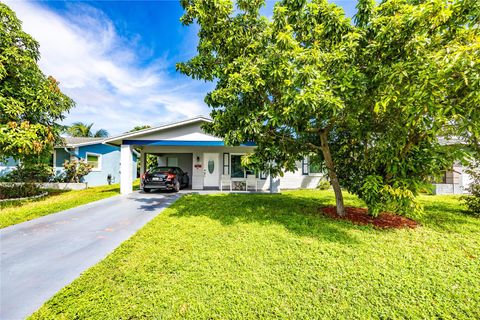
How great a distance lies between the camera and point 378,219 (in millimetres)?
6020

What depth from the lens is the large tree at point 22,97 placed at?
24.2ft

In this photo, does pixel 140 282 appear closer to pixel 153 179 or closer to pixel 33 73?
pixel 153 179

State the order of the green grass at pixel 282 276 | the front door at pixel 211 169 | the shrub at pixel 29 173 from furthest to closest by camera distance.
A: the front door at pixel 211 169, the shrub at pixel 29 173, the green grass at pixel 282 276

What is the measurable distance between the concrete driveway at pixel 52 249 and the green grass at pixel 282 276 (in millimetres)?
341

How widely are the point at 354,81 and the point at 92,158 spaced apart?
61.3 feet

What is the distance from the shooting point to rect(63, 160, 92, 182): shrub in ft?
44.3

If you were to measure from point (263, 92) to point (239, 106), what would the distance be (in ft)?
2.54

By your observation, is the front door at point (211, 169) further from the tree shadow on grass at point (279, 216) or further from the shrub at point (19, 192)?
the shrub at point (19, 192)

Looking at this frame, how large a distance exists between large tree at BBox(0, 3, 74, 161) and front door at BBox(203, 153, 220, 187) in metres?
7.75

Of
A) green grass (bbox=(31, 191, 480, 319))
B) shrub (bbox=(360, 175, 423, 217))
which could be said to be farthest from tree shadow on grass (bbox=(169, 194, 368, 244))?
shrub (bbox=(360, 175, 423, 217))

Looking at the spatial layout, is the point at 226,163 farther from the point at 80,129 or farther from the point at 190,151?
the point at 80,129

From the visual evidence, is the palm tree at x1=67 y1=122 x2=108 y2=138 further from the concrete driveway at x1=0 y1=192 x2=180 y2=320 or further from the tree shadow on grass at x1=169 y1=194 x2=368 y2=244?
the tree shadow on grass at x1=169 y1=194 x2=368 y2=244

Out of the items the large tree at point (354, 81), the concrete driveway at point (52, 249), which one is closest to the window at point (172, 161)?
the concrete driveway at point (52, 249)

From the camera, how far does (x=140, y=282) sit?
2.99 metres
